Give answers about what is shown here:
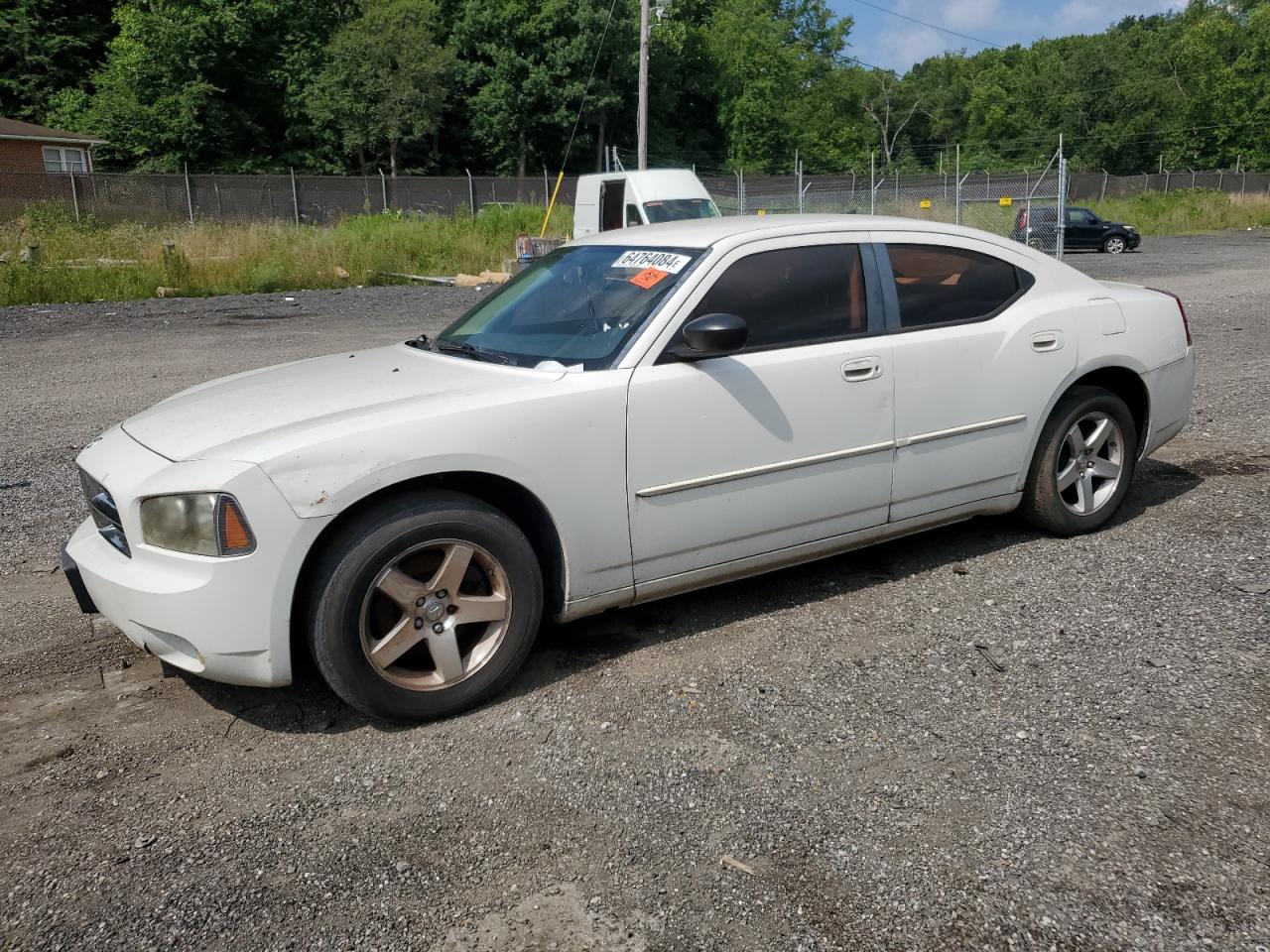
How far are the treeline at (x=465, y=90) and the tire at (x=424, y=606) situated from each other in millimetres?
35979

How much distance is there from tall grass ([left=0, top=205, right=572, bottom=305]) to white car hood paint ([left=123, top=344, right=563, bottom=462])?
50.5 ft

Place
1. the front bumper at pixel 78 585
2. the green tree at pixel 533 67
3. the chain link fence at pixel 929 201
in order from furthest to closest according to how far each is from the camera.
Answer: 1. the green tree at pixel 533 67
2. the chain link fence at pixel 929 201
3. the front bumper at pixel 78 585

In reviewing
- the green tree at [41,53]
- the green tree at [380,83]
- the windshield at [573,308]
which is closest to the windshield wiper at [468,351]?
the windshield at [573,308]

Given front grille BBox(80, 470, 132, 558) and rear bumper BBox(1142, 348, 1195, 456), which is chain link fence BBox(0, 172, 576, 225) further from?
rear bumper BBox(1142, 348, 1195, 456)

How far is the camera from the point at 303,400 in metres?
3.80

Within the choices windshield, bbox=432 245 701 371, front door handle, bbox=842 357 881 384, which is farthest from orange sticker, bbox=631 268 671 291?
front door handle, bbox=842 357 881 384

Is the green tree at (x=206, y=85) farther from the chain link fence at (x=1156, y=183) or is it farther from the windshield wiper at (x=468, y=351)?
the windshield wiper at (x=468, y=351)

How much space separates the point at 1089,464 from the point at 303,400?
3.61m

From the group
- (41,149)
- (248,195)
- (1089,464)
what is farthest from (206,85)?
(1089,464)

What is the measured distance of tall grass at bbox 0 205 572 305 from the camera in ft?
60.1

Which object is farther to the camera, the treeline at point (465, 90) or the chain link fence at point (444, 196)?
the treeline at point (465, 90)

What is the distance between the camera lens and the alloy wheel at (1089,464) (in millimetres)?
5105

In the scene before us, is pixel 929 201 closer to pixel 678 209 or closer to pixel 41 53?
pixel 678 209

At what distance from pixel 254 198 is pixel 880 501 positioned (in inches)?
1325
